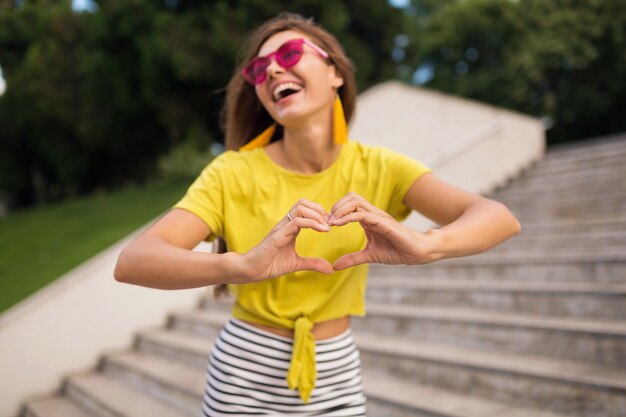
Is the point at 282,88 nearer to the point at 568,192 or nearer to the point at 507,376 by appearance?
the point at 507,376

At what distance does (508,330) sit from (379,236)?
2476 millimetres

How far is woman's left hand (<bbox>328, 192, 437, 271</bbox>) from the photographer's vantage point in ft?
3.66

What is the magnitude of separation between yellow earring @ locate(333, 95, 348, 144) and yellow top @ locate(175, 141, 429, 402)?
0.22ft

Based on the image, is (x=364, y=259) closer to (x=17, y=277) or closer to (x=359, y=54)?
(x=17, y=277)

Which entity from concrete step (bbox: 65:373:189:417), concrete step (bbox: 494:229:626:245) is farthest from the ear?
concrete step (bbox: 494:229:626:245)

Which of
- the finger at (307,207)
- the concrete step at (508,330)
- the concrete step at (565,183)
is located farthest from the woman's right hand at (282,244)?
the concrete step at (565,183)

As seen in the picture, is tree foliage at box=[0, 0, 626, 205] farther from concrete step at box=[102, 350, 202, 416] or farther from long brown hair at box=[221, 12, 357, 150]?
long brown hair at box=[221, 12, 357, 150]

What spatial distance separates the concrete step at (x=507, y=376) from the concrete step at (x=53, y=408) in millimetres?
2380

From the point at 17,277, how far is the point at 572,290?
18.6 feet

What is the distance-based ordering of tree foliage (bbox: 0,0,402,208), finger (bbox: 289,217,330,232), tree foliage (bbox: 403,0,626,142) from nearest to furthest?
finger (bbox: 289,217,330,232)
tree foliage (bbox: 0,0,402,208)
tree foliage (bbox: 403,0,626,142)

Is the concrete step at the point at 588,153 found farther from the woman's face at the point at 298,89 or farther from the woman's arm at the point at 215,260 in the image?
the woman's arm at the point at 215,260

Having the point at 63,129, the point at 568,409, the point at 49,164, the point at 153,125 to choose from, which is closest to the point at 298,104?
the point at 568,409

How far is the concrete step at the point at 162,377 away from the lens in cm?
375

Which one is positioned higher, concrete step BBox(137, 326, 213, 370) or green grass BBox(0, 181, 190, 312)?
green grass BBox(0, 181, 190, 312)
